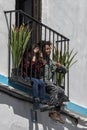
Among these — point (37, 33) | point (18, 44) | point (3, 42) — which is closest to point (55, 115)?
point (18, 44)

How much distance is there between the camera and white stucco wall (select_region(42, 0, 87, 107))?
14734mm

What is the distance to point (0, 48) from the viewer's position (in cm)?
1279

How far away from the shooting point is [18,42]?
12961 mm

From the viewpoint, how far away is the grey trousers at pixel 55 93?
13117 millimetres

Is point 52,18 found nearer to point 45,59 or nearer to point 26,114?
point 45,59

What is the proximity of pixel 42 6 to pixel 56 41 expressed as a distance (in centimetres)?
68

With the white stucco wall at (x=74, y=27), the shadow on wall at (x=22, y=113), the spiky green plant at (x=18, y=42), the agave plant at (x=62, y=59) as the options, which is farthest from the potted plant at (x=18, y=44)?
the white stucco wall at (x=74, y=27)

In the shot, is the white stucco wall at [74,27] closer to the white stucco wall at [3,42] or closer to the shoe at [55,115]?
the white stucco wall at [3,42]

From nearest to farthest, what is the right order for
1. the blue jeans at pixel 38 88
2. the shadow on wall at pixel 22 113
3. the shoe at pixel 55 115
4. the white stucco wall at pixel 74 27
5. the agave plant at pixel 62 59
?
the shadow on wall at pixel 22 113, the blue jeans at pixel 38 88, the shoe at pixel 55 115, the agave plant at pixel 62 59, the white stucco wall at pixel 74 27

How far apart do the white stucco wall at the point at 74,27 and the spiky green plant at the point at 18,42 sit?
1522 mm

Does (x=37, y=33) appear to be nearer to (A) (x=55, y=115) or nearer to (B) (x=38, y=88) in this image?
(B) (x=38, y=88)

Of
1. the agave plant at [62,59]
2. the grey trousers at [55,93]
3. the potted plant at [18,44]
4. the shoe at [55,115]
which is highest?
the potted plant at [18,44]

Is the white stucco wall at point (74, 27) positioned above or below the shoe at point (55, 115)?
above

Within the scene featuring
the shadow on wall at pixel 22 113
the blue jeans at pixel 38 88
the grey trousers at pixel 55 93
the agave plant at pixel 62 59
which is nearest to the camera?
the shadow on wall at pixel 22 113
